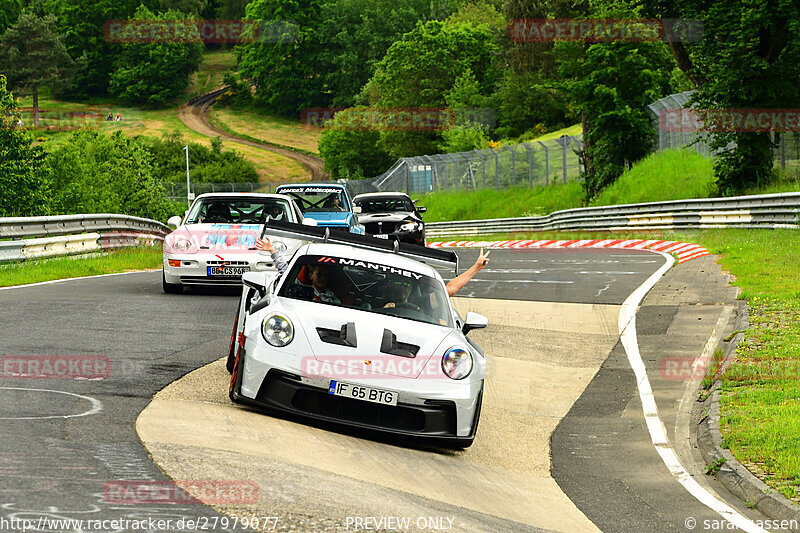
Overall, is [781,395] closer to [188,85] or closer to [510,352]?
[510,352]

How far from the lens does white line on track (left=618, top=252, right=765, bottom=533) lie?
22.4 ft

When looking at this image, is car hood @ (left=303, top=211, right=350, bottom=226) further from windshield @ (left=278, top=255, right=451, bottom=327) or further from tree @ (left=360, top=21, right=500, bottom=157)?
tree @ (left=360, top=21, right=500, bottom=157)

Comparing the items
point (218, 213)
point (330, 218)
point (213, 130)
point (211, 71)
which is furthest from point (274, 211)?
point (211, 71)

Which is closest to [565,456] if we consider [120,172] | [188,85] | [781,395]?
[781,395]

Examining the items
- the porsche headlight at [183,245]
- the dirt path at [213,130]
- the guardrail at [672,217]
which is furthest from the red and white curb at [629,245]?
the dirt path at [213,130]

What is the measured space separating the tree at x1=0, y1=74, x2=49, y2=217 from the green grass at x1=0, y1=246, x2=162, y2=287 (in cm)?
1462

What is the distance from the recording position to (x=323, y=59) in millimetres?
137625

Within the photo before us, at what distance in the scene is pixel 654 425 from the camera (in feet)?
31.3

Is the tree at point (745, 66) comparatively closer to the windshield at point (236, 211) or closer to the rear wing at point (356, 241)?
the windshield at point (236, 211)

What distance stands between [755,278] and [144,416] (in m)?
12.5

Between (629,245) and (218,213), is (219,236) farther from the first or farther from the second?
(629,245)

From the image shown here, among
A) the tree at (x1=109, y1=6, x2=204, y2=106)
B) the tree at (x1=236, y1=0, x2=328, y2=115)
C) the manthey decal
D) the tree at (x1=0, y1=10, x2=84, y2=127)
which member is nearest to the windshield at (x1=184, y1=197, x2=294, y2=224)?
the manthey decal

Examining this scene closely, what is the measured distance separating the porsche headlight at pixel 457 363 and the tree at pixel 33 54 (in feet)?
411

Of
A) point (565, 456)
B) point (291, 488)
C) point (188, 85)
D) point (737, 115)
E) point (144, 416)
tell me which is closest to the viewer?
point (291, 488)
